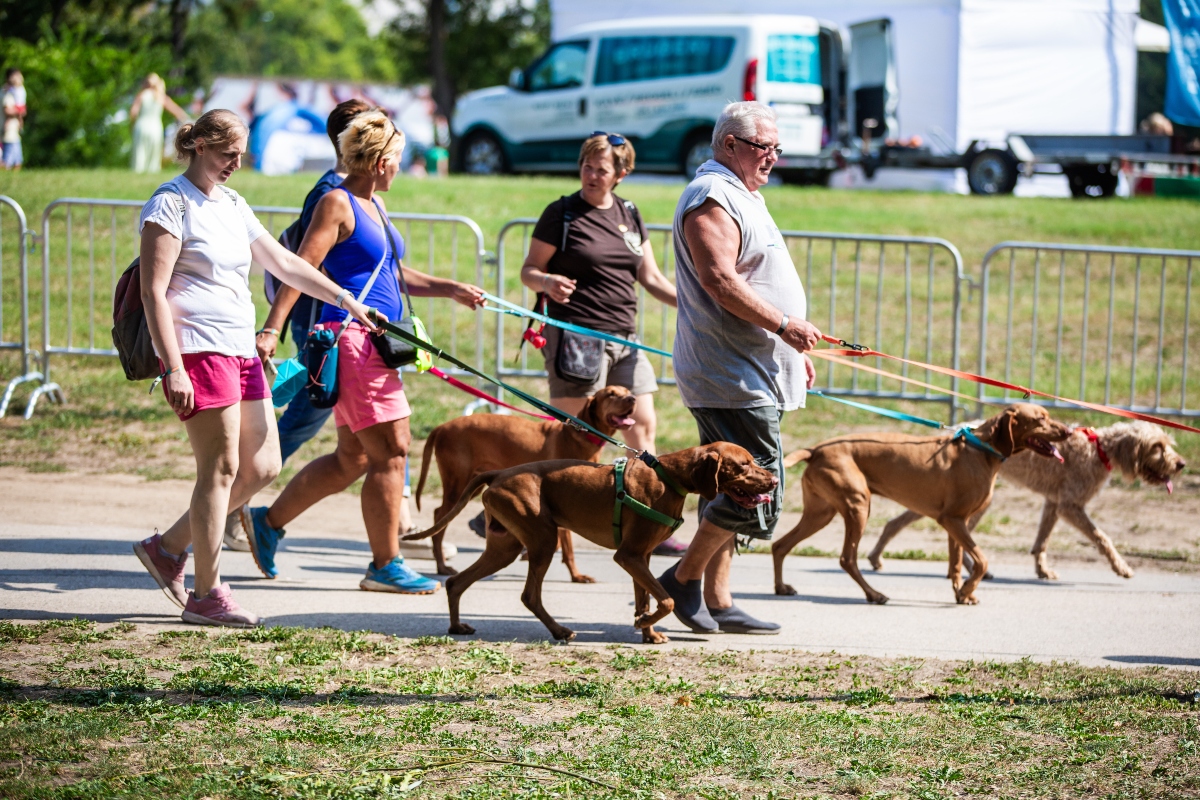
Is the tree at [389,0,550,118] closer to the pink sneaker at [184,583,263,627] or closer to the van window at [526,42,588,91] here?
the van window at [526,42,588,91]

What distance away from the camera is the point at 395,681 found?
4.52 m

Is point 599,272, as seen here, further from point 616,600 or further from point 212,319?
point 212,319

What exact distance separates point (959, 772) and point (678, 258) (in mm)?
2096

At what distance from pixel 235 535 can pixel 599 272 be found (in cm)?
223

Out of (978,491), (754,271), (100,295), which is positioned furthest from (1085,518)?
(100,295)

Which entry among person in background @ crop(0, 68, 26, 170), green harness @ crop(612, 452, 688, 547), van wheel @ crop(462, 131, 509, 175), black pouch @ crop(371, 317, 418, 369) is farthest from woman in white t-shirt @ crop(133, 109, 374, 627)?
van wheel @ crop(462, 131, 509, 175)

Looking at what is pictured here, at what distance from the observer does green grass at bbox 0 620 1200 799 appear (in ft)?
11.9

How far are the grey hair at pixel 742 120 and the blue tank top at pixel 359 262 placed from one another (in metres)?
1.58

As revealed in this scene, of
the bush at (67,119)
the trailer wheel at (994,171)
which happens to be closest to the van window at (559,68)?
the trailer wheel at (994,171)

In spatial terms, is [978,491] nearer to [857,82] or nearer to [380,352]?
→ [380,352]

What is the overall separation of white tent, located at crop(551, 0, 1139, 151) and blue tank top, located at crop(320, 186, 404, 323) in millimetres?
17905

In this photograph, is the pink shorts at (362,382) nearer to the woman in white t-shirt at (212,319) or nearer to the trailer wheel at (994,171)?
the woman in white t-shirt at (212,319)

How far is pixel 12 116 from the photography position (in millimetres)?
19609

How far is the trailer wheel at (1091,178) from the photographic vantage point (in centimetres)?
1872
